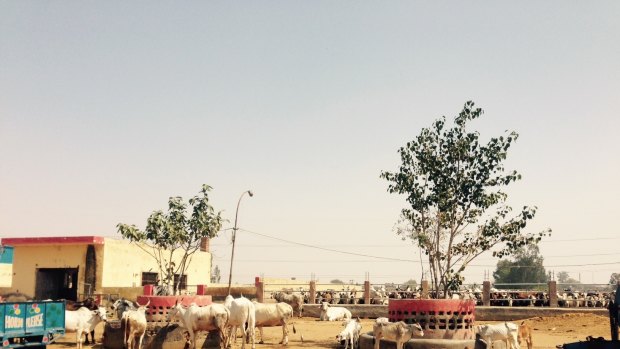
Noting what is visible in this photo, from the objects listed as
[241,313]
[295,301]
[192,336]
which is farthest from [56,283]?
[241,313]

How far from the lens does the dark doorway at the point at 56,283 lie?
142ft

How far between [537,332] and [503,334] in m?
12.1

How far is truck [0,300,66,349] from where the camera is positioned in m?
18.2

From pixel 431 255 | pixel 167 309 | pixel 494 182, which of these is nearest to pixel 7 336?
pixel 167 309

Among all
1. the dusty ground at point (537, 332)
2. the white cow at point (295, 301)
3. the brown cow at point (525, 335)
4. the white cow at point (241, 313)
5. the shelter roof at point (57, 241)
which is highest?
the shelter roof at point (57, 241)

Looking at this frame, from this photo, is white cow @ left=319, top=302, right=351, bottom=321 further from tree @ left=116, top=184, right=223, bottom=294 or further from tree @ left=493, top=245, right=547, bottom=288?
tree @ left=493, top=245, right=547, bottom=288

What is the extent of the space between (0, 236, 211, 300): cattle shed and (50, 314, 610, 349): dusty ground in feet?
40.2

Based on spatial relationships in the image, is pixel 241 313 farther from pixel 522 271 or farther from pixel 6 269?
pixel 522 271

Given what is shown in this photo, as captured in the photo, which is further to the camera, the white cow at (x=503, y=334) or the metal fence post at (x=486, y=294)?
the metal fence post at (x=486, y=294)

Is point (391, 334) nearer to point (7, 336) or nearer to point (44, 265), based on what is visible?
point (7, 336)

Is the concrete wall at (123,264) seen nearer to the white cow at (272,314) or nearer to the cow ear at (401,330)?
the white cow at (272,314)

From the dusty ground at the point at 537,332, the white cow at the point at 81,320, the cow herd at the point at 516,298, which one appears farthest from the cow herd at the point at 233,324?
the cow herd at the point at 516,298

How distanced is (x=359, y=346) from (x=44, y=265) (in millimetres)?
28377

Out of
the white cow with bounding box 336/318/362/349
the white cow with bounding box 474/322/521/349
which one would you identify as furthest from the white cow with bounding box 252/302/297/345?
the white cow with bounding box 474/322/521/349
